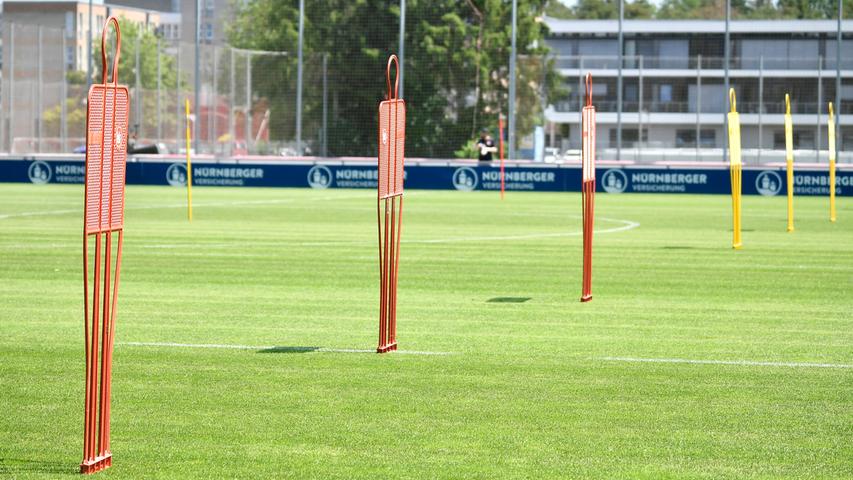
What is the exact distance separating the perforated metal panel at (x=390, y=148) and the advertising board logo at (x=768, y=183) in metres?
37.5

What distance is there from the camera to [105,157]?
7484 millimetres

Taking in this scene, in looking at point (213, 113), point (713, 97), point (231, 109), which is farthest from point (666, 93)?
point (213, 113)

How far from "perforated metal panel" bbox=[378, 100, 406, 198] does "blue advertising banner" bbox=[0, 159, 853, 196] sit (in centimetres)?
3764

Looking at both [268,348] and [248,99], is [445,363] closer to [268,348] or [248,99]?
[268,348]

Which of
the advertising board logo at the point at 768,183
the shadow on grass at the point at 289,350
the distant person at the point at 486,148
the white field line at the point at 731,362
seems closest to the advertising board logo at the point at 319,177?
the distant person at the point at 486,148

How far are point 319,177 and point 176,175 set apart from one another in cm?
524

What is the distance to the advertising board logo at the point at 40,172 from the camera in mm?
53750

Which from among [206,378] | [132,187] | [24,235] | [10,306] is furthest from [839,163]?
[206,378]

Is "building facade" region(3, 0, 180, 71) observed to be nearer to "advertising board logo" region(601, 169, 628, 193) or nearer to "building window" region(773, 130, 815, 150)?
"advertising board logo" region(601, 169, 628, 193)

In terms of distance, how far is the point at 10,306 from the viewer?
15.8 meters

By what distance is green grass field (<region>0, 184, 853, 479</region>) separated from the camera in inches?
328

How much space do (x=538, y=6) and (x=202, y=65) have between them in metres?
24.4

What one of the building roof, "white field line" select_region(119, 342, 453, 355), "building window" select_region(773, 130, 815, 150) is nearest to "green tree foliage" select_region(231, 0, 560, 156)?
"building window" select_region(773, 130, 815, 150)

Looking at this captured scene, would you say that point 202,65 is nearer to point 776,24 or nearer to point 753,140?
point 753,140
